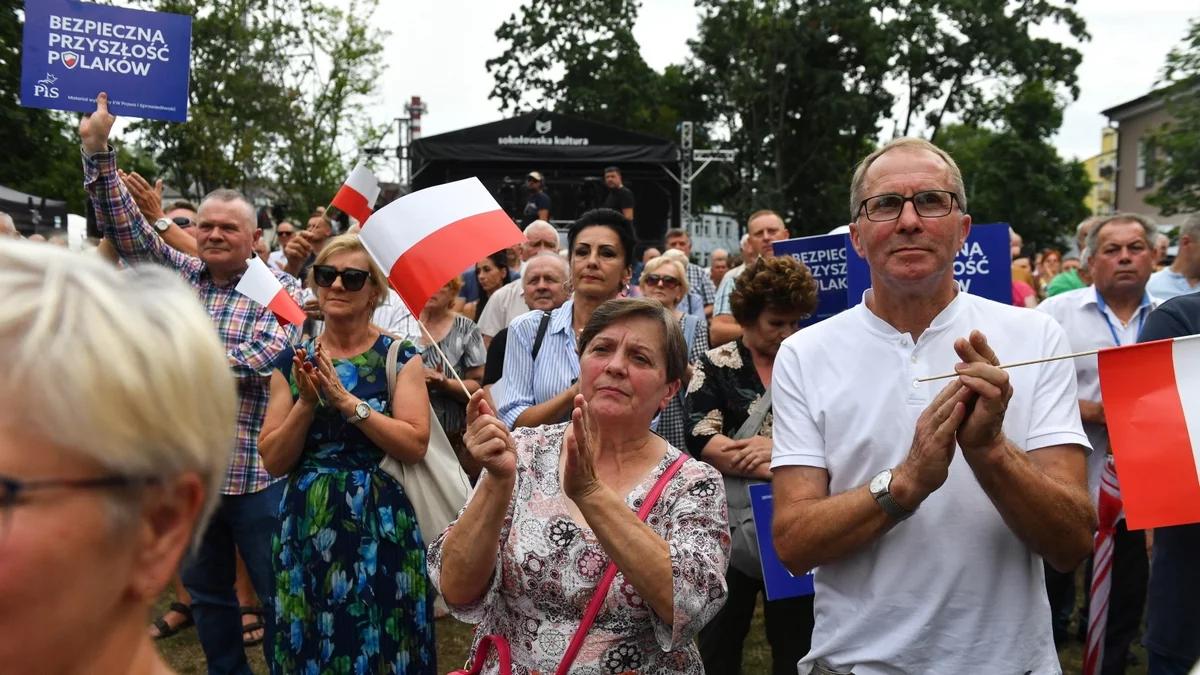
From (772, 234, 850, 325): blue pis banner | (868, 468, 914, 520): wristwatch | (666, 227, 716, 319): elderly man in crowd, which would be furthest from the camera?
(666, 227, 716, 319): elderly man in crowd

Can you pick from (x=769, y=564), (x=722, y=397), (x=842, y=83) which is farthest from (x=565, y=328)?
(x=842, y=83)

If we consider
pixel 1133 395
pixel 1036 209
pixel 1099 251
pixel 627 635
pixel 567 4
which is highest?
pixel 567 4

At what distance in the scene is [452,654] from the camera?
233 inches

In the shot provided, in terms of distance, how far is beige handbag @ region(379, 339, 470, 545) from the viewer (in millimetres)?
4164

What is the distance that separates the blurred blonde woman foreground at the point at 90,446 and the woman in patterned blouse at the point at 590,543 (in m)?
1.36

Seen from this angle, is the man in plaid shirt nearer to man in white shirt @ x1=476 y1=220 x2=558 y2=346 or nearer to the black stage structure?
man in white shirt @ x1=476 y1=220 x2=558 y2=346

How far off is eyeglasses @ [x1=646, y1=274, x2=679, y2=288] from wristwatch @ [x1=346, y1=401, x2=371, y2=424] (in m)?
2.57

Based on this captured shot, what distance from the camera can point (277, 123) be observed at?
29172 millimetres

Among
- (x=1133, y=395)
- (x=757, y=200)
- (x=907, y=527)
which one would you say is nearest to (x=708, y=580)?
(x=907, y=527)

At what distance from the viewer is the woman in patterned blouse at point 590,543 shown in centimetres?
269

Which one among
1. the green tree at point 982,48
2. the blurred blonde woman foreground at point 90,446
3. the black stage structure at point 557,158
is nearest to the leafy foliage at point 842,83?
the green tree at point 982,48

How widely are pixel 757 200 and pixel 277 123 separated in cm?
1769

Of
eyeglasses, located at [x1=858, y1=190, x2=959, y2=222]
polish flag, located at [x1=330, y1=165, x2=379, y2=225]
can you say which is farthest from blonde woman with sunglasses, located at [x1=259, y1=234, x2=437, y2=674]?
eyeglasses, located at [x1=858, y1=190, x2=959, y2=222]

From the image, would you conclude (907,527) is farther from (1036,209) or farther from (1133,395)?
(1036,209)
